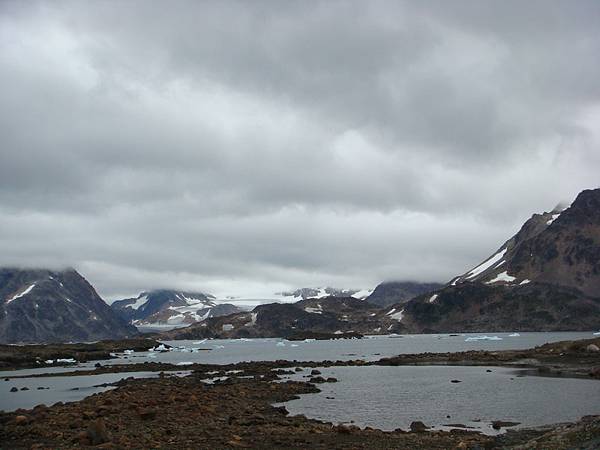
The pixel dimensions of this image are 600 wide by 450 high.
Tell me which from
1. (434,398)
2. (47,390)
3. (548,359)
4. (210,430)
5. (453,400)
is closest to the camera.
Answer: (210,430)

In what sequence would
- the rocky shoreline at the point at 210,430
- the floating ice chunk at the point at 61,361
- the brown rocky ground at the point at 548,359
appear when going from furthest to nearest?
1. the floating ice chunk at the point at 61,361
2. the brown rocky ground at the point at 548,359
3. the rocky shoreline at the point at 210,430

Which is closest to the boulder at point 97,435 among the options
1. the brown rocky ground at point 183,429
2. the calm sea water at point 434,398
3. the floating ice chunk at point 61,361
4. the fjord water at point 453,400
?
the brown rocky ground at point 183,429

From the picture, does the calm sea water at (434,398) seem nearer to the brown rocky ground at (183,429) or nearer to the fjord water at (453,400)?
the fjord water at (453,400)

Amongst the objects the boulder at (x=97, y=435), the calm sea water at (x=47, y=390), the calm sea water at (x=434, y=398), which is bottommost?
the calm sea water at (x=47, y=390)

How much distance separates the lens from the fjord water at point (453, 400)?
4931cm

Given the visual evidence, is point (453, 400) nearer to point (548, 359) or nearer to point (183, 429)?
point (183, 429)

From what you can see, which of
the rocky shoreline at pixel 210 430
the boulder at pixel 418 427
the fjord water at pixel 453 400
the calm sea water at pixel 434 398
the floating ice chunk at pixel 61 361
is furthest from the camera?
the floating ice chunk at pixel 61 361

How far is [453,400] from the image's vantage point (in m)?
61.2

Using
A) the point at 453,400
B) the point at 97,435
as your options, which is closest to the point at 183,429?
the point at 97,435

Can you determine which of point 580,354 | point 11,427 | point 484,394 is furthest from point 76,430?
point 580,354

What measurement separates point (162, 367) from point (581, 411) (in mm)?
98011

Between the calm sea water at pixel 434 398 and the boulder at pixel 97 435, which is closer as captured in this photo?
the boulder at pixel 97 435

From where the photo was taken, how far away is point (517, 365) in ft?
337

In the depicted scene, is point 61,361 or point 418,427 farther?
point 61,361
